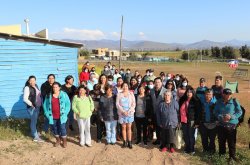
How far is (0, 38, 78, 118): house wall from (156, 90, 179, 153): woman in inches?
206

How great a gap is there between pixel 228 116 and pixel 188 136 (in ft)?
3.87

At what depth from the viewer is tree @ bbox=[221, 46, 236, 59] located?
233 ft

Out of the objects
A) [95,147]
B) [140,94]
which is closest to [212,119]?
[140,94]

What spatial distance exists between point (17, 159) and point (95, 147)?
5.87 ft

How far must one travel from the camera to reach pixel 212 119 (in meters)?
7.08

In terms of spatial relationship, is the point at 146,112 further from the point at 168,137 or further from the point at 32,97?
the point at 32,97

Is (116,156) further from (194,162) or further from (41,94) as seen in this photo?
(41,94)

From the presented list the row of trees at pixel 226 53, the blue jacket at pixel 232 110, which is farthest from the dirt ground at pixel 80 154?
the row of trees at pixel 226 53

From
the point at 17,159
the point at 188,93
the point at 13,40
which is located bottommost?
the point at 17,159

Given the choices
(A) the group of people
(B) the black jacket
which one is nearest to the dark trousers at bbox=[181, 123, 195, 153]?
(A) the group of people

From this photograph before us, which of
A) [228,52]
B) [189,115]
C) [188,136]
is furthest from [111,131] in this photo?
[228,52]

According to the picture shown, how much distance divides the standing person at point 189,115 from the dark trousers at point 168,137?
0.87 feet

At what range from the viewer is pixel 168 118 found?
23.7ft

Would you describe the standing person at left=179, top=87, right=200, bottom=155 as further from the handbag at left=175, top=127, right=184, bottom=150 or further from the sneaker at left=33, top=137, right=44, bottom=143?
the sneaker at left=33, top=137, right=44, bottom=143
